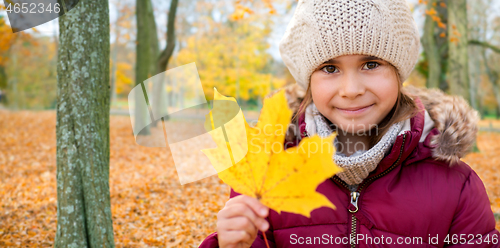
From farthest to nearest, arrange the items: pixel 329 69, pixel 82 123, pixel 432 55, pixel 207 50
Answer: pixel 207 50
pixel 432 55
pixel 82 123
pixel 329 69

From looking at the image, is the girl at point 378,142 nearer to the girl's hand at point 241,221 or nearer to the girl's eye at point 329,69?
the girl's eye at point 329,69

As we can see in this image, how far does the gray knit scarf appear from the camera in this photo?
46.9 inches

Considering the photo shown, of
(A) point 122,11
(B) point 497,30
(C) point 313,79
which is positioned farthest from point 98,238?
(B) point 497,30

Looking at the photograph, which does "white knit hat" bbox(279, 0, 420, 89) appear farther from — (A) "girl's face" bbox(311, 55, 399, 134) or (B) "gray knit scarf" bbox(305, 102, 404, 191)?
(B) "gray knit scarf" bbox(305, 102, 404, 191)

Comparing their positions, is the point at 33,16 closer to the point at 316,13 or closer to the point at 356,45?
the point at 316,13

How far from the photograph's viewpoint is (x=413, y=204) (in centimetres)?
126

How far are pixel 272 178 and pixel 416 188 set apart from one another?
894mm

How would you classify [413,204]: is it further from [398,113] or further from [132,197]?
[132,197]

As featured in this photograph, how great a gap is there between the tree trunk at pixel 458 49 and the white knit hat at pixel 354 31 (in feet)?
23.7

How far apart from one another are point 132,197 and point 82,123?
3007 millimetres

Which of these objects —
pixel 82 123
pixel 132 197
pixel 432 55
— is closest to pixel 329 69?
pixel 82 123

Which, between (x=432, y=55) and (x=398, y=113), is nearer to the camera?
(x=398, y=113)

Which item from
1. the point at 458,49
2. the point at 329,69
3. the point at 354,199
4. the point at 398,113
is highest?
the point at 329,69

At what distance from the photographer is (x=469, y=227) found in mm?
1217
